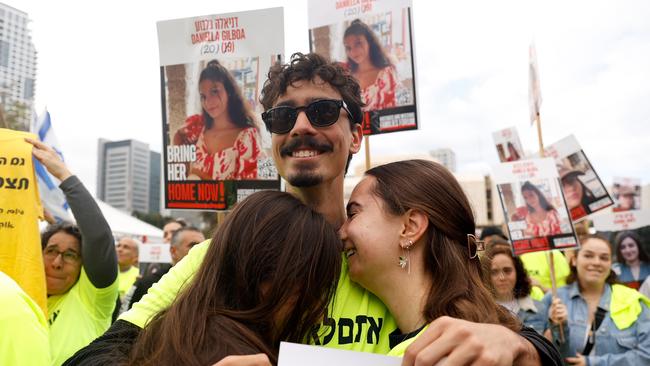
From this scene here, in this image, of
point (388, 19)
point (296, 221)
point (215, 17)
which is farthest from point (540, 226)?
point (296, 221)

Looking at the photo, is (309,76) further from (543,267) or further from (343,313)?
(543,267)

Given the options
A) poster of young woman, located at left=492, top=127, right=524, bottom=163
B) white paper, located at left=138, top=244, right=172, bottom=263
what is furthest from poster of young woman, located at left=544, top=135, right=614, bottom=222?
white paper, located at left=138, top=244, right=172, bottom=263

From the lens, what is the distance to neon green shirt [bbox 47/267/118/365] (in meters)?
3.06

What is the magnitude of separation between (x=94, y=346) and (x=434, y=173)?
4.16 feet

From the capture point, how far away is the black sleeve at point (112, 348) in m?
1.52

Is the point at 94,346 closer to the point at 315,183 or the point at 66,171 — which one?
the point at 315,183

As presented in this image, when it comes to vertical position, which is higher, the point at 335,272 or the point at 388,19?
the point at 388,19

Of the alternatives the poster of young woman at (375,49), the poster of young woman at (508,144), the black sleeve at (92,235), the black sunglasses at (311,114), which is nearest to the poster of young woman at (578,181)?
the poster of young woman at (508,144)

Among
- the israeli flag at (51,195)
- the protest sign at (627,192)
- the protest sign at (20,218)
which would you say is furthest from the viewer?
the protest sign at (627,192)

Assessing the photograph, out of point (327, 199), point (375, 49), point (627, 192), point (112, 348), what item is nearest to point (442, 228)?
point (327, 199)

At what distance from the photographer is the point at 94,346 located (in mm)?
1623

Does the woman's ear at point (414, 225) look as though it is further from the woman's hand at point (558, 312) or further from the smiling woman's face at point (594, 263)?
the smiling woman's face at point (594, 263)

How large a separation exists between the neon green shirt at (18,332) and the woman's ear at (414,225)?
117 cm

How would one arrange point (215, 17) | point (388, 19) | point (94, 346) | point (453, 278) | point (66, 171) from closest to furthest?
point (94, 346) < point (453, 278) < point (66, 171) < point (215, 17) < point (388, 19)
